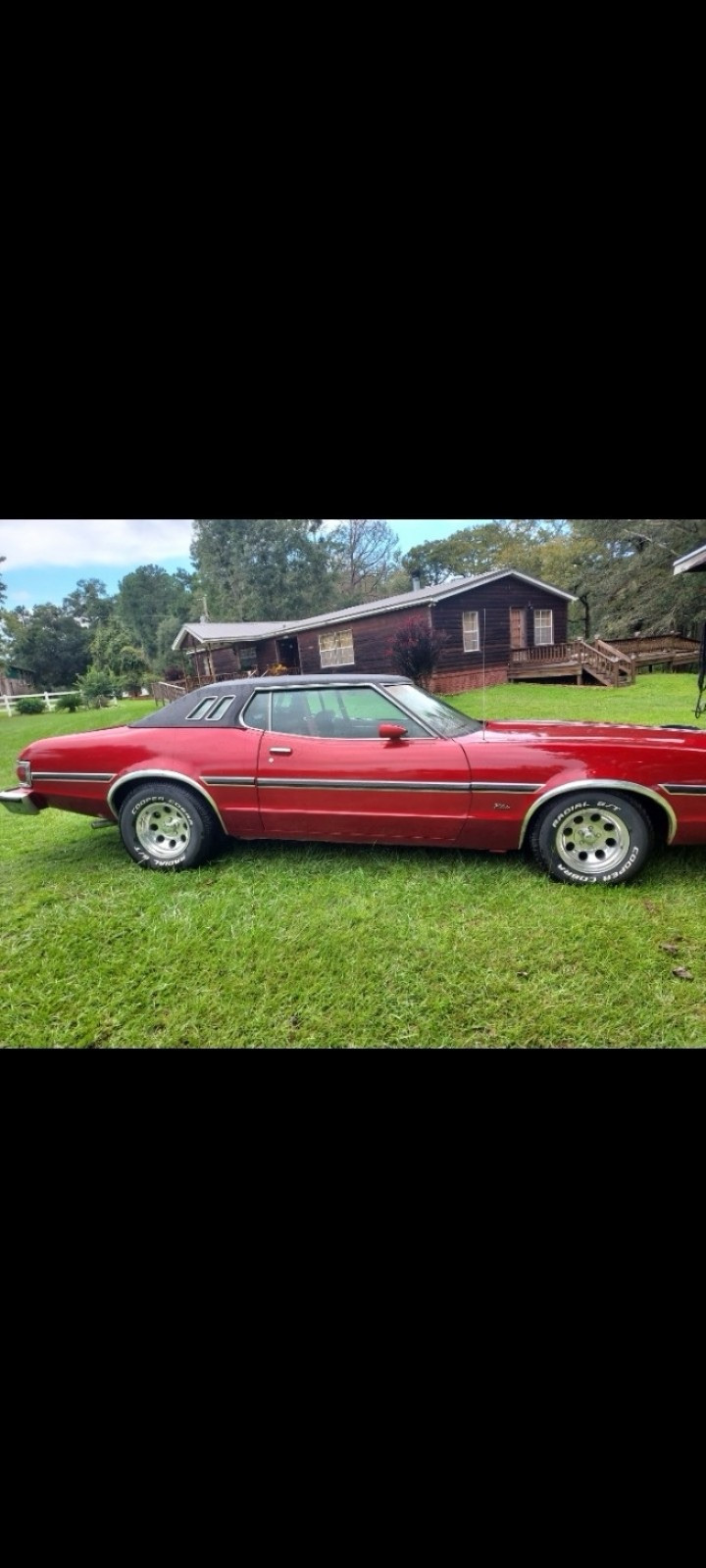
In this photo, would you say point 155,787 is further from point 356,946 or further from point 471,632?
point 471,632

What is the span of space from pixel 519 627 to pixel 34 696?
184 cm

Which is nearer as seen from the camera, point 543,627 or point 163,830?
point 543,627

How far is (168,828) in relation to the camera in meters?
1.81

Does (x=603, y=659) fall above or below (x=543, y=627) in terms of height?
below

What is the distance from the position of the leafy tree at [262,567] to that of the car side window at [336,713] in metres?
0.30

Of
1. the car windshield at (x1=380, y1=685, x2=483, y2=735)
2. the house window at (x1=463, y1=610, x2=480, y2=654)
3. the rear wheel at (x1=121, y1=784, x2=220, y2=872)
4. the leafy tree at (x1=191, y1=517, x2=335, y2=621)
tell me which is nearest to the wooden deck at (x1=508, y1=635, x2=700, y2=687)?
the house window at (x1=463, y1=610, x2=480, y2=654)

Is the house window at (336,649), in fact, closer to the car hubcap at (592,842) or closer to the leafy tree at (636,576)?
the leafy tree at (636,576)

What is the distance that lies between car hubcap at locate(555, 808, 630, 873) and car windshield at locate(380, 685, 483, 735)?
0.49m

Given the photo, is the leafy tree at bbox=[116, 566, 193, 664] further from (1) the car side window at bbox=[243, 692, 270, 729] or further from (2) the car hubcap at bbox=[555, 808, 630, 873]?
(2) the car hubcap at bbox=[555, 808, 630, 873]

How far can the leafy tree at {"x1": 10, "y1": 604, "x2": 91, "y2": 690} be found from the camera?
1.65 meters

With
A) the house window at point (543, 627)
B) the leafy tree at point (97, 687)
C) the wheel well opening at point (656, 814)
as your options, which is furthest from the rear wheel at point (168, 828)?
the wheel well opening at point (656, 814)

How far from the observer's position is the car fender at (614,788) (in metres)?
1.57

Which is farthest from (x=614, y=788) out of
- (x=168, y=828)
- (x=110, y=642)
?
(x=110, y=642)
